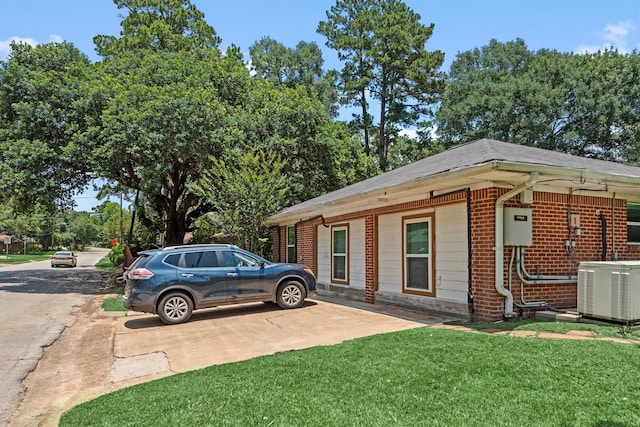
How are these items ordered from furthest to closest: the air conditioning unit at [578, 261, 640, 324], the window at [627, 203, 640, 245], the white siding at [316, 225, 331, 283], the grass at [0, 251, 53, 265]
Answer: the grass at [0, 251, 53, 265] → the white siding at [316, 225, 331, 283] → the window at [627, 203, 640, 245] → the air conditioning unit at [578, 261, 640, 324]

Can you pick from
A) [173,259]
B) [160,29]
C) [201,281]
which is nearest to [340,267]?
[201,281]

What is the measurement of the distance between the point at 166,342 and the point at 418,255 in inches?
205

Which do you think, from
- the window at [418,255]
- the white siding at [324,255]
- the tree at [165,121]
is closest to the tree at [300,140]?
the tree at [165,121]

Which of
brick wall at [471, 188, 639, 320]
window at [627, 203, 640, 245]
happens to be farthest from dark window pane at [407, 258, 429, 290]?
window at [627, 203, 640, 245]

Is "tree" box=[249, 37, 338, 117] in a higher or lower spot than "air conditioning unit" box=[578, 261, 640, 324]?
higher

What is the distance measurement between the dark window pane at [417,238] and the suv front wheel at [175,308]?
192 inches

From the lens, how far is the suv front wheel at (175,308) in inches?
361

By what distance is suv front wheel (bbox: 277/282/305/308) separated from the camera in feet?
34.2

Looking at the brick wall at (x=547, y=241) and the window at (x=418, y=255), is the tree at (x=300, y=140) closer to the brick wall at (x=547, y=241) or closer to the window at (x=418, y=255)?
the window at (x=418, y=255)

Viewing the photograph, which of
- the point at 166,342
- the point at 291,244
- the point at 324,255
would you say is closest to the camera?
the point at 166,342

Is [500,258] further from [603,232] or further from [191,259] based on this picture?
[191,259]

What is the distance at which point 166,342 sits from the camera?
776 centimetres

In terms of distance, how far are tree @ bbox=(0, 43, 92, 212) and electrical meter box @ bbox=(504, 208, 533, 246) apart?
14.9 meters

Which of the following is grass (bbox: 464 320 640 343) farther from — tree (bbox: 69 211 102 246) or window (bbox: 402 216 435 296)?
tree (bbox: 69 211 102 246)
